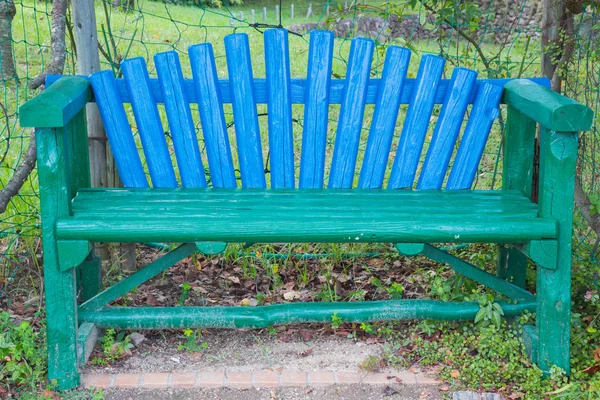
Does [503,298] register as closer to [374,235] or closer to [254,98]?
[374,235]

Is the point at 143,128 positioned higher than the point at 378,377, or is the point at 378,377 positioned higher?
the point at 143,128

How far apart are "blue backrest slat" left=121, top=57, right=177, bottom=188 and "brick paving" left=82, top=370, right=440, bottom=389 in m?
0.82

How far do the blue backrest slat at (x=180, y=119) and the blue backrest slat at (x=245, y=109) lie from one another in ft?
0.62

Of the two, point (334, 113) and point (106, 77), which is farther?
point (334, 113)

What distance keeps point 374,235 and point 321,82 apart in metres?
0.78

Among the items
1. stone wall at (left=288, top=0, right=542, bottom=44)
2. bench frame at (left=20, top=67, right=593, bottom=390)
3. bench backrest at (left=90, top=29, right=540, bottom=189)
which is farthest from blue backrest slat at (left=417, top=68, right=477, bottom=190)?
stone wall at (left=288, top=0, right=542, bottom=44)

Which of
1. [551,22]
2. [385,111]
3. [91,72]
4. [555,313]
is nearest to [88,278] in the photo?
[91,72]

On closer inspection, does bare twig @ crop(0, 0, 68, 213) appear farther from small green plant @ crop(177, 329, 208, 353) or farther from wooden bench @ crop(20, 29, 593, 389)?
small green plant @ crop(177, 329, 208, 353)

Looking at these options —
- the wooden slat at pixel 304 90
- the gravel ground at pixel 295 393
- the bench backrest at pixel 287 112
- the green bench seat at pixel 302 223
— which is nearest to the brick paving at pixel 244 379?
the gravel ground at pixel 295 393

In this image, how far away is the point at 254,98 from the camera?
318 centimetres

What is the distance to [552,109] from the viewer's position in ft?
8.55

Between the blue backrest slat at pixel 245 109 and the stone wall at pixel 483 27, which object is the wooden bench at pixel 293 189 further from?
the stone wall at pixel 483 27

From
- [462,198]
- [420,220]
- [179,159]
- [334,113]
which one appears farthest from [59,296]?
[334,113]

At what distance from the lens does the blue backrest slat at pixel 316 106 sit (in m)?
3.13
